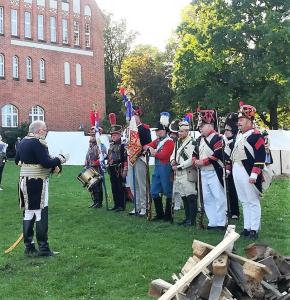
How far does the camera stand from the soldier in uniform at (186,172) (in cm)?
1016

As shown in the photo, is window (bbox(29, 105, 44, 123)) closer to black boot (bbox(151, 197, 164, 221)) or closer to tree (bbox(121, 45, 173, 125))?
tree (bbox(121, 45, 173, 125))

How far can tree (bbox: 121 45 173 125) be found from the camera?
52438 mm

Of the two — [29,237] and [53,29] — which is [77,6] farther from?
[29,237]

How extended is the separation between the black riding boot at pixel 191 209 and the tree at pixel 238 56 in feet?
82.1

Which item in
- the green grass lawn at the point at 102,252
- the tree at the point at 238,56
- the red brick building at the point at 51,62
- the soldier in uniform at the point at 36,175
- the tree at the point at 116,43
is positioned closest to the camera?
the green grass lawn at the point at 102,252

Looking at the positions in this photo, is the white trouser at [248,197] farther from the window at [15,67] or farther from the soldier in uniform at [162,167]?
the window at [15,67]

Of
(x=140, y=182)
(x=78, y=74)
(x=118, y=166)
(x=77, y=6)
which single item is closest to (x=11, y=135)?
(x=78, y=74)

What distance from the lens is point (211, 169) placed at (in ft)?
32.2

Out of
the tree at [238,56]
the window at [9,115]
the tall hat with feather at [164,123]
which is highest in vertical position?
the tree at [238,56]

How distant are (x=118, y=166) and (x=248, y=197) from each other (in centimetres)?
418

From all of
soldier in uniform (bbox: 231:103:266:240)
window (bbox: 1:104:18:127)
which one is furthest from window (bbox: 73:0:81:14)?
soldier in uniform (bbox: 231:103:266:240)

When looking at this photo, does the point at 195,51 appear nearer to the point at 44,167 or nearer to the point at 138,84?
the point at 138,84

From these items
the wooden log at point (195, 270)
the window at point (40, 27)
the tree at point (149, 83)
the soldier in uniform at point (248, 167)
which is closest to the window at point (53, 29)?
the window at point (40, 27)

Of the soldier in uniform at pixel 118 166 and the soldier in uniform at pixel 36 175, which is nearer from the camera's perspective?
the soldier in uniform at pixel 36 175
